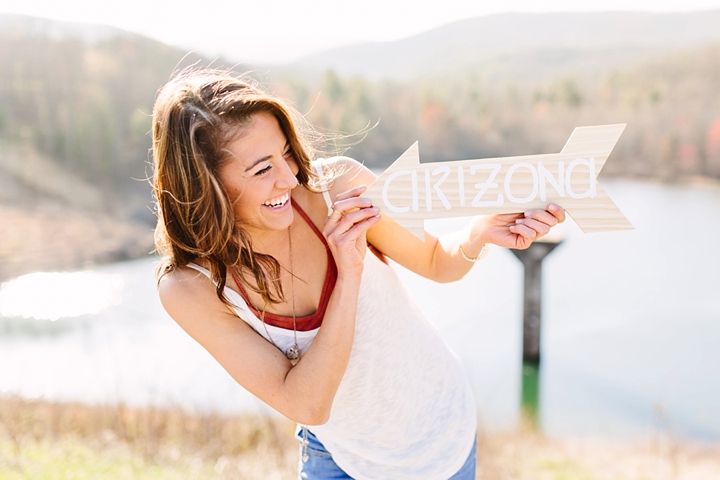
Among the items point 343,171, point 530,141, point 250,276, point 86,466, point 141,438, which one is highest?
point 343,171

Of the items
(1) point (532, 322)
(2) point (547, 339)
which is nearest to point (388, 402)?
(1) point (532, 322)

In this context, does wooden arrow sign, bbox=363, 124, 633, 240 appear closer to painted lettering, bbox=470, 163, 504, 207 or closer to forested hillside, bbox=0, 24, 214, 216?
painted lettering, bbox=470, 163, 504, 207

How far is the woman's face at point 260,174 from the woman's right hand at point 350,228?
0.11 meters

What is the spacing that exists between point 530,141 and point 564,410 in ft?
59.0

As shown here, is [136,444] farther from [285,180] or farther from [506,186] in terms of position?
[506,186]

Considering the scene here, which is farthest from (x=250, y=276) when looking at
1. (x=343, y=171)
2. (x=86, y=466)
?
Answer: (x=86, y=466)

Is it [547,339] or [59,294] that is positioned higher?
[547,339]

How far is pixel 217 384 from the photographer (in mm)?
5594

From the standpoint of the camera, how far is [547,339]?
802 cm

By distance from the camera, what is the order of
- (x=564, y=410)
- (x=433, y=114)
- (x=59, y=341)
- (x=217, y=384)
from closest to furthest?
(x=217, y=384) < (x=564, y=410) < (x=59, y=341) < (x=433, y=114)

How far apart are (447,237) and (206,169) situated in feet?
2.05

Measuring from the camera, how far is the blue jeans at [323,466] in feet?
4.23

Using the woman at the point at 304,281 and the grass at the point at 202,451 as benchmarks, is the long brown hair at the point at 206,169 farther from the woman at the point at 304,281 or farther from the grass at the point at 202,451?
the grass at the point at 202,451

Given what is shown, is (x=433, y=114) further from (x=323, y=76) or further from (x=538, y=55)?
(x=538, y=55)
